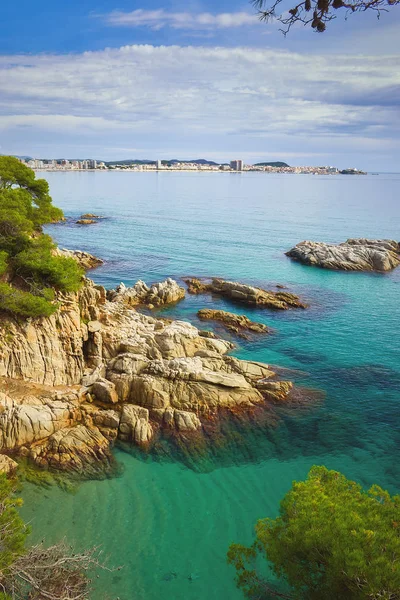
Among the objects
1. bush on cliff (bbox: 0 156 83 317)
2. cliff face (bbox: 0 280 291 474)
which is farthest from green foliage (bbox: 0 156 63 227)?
cliff face (bbox: 0 280 291 474)

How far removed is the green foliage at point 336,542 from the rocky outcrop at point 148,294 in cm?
3209

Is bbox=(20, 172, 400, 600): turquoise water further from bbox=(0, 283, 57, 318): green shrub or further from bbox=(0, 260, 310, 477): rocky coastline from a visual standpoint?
bbox=(0, 283, 57, 318): green shrub

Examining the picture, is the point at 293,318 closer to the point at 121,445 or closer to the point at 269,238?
the point at 121,445

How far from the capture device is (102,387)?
79.5ft

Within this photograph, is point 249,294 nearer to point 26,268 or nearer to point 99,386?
point 99,386

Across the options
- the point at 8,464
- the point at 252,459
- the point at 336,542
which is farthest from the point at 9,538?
the point at 252,459

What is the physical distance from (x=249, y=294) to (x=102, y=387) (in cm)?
2410

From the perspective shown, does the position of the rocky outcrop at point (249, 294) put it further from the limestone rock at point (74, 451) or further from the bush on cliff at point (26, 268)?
the limestone rock at point (74, 451)

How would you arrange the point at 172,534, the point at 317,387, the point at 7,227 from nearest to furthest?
the point at 172,534 < the point at 7,227 < the point at 317,387

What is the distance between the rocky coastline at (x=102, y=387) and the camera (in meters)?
20.6

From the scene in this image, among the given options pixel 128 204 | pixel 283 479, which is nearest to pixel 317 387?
pixel 283 479

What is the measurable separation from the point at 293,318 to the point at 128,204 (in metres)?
99.6

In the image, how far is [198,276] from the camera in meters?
54.3

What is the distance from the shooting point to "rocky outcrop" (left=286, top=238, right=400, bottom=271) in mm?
61562
